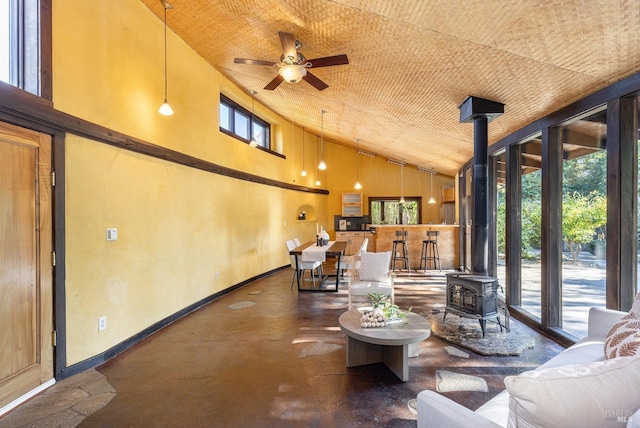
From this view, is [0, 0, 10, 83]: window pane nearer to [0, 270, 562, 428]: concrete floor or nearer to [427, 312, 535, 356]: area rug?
[0, 270, 562, 428]: concrete floor

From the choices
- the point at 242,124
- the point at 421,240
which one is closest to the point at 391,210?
the point at 421,240

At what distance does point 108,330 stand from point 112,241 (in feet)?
2.78

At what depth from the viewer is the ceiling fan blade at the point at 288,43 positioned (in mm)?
2885

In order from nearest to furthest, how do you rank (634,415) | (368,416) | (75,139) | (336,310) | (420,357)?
(634,415) → (368,416) → (75,139) → (420,357) → (336,310)

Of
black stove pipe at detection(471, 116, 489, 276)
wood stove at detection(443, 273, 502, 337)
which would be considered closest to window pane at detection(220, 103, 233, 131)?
black stove pipe at detection(471, 116, 489, 276)

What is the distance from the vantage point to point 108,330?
2.98 meters

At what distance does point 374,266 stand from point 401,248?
13.1 ft

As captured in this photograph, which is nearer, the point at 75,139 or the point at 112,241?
the point at 75,139

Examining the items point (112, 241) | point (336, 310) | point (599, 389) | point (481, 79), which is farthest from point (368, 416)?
point (481, 79)

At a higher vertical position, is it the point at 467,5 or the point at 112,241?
the point at 467,5

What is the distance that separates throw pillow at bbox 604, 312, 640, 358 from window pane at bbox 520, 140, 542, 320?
1.99m

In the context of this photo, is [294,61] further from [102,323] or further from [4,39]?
[102,323]

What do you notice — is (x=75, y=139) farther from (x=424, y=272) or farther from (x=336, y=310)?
(x=424, y=272)

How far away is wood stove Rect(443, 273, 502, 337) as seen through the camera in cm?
330
